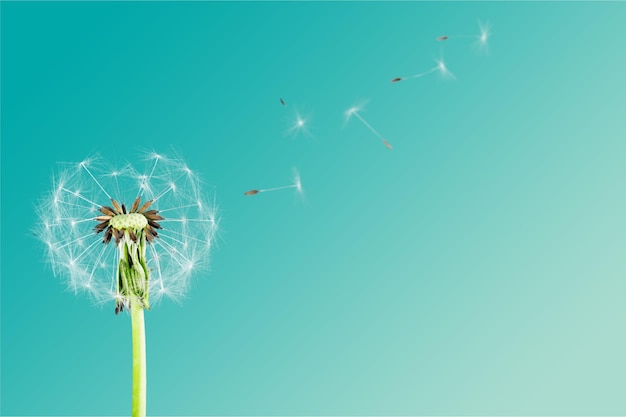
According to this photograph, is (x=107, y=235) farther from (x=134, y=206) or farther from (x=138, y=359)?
(x=138, y=359)

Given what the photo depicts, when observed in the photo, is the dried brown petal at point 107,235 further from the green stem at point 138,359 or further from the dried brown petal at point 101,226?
the green stem at point 138,359

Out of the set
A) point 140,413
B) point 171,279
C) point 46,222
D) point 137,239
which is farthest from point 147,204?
point 140,413

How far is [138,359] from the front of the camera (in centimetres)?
721

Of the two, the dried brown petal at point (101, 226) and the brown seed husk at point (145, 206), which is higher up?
the brown seed husk at point (145, 206)

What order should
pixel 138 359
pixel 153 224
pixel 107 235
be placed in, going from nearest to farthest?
pixel 138 359 → pixel 107 235 → pixel 153 224

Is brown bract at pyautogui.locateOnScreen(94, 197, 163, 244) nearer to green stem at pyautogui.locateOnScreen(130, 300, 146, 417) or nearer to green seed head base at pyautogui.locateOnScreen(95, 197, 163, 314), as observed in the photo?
green seed head base at pyautogui.locateOnScreen(95, 197, 163, 314)

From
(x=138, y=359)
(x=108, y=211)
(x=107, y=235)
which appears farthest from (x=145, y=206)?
(x=138, y=359)

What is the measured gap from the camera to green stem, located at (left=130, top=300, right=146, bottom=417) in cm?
716

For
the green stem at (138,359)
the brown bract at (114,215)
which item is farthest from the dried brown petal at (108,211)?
the green stem at (138,359)

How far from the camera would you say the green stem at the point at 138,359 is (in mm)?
7164

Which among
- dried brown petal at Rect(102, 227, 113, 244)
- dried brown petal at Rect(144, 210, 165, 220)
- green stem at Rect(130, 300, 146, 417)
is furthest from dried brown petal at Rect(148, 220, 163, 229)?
green stem at Rect(130, 300, 146, 417)

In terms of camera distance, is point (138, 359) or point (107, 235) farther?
point (107, 235)

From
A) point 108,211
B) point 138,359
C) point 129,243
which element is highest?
point 108,211

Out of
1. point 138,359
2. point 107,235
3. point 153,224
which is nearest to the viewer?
point 138,359
